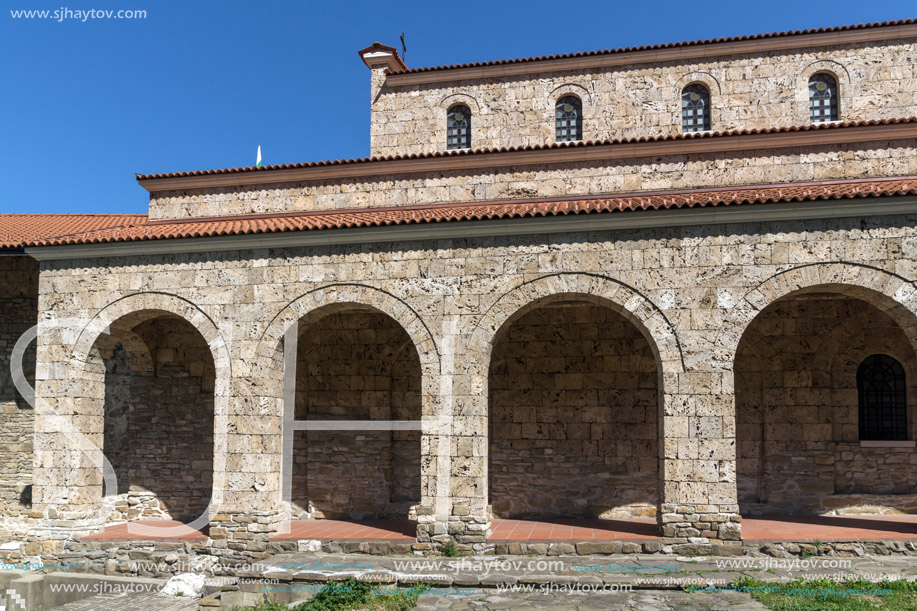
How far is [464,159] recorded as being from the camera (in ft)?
42.7

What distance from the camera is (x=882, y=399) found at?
36.3 ft

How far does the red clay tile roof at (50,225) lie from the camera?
11.7m

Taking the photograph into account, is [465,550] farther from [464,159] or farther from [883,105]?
[883,105]

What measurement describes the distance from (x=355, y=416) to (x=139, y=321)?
3810 millimetres

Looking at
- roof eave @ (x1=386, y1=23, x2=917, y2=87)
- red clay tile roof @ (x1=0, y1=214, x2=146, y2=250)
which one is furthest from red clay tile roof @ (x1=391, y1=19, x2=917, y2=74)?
red clay tile roof @ (x1=0, y1=214, x2=146, y2=250)

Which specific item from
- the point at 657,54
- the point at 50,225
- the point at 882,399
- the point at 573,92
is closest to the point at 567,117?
the point at 573,92

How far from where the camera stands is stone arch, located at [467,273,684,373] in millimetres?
9148

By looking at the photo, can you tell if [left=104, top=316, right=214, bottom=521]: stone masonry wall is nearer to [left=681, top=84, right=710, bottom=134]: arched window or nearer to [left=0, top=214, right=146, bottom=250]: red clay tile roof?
[left=0, top=214, right=146, bottom=250]: red clay tile roof

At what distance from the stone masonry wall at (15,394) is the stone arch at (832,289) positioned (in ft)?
37.8

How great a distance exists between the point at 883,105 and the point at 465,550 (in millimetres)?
11440

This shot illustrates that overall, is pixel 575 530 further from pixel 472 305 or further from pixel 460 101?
pixel 460 101

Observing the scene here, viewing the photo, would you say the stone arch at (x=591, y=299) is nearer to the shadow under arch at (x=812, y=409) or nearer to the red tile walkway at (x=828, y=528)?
the red tile walkway at (x=828, y=528)

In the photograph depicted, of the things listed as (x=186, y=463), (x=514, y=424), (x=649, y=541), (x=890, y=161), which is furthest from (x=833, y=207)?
(x=186, y=463)

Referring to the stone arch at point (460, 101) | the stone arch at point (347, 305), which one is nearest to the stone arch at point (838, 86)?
the stone arch at point (460, 101)
